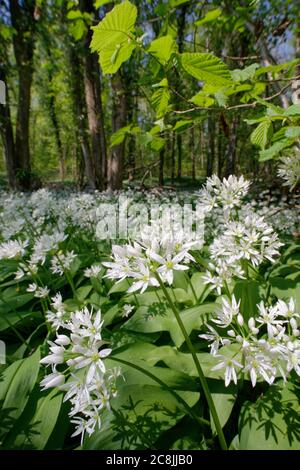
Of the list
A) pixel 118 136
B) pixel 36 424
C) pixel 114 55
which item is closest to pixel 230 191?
pixel 118 136

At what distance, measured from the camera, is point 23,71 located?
9250 millimetres

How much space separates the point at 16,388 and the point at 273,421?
151 centimetres

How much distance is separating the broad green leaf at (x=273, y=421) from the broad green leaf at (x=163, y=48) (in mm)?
1542

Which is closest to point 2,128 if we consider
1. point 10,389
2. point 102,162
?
point 102,162

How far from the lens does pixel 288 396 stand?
4.93 ft

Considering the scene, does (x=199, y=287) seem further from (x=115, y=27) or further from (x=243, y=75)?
(x=115, y=27)

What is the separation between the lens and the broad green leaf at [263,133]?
4.26 ft

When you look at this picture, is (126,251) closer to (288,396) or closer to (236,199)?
(236,199)

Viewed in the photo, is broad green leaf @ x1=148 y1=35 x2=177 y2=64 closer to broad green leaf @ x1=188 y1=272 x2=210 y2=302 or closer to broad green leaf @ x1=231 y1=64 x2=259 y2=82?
broad green leaf @ x1=231 y1=64 x2=259 y2=82

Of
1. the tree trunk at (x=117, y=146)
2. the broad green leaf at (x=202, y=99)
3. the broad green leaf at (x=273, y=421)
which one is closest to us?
the broad green leaf at (x=273, y=421)

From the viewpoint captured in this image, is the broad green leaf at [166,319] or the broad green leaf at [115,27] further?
the broad green leaf at [166,319]

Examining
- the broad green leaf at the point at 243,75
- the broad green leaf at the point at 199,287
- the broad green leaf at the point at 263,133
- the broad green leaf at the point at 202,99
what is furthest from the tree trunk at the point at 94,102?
the broad green leaf at the point at 263,133

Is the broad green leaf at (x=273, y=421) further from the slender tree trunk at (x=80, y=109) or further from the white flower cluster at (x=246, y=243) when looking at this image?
the slender tree trunk at (x=80, y=109)

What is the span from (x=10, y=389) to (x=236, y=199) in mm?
1848
